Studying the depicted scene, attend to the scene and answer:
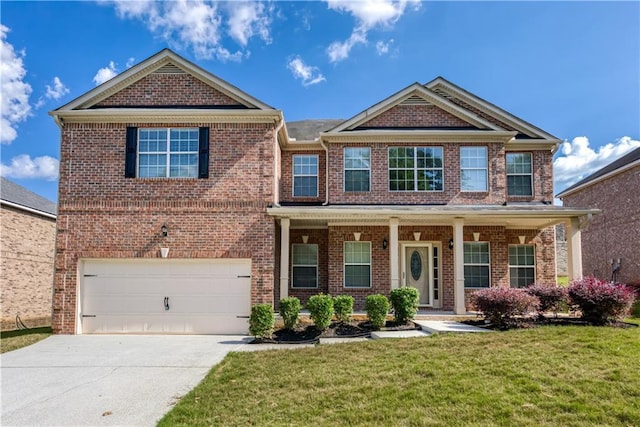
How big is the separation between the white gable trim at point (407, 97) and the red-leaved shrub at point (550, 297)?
5606 mm

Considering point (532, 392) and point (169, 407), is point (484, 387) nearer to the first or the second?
point (532, 392)

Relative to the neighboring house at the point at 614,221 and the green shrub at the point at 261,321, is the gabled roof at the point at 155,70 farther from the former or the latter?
the neighboring house at the point at 614,221

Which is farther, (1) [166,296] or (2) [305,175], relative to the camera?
(2) [305,175]

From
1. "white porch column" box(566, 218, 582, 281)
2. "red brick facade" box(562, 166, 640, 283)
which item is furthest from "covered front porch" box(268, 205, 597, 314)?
"red brick facade" box(562, 166, 640, 283)

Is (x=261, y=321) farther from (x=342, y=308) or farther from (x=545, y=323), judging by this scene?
(x=545, y=323)

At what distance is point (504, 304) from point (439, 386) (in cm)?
474

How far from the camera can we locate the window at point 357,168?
1423cm

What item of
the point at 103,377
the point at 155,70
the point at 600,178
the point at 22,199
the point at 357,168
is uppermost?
the point at 155,70

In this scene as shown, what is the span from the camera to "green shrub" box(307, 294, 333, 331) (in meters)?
10.9

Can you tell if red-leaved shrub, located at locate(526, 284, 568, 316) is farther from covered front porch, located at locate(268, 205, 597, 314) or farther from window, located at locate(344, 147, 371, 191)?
window, located at locate(344, 147, 371, 191)

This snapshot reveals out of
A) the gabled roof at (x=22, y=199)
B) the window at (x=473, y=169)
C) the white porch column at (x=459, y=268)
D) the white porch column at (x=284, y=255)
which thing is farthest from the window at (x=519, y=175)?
the gabled roof at (x=22, y=199)

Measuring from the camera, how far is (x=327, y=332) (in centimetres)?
1086

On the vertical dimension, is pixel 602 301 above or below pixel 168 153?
below

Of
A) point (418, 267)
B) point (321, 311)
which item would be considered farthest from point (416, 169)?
point (321, 311)
